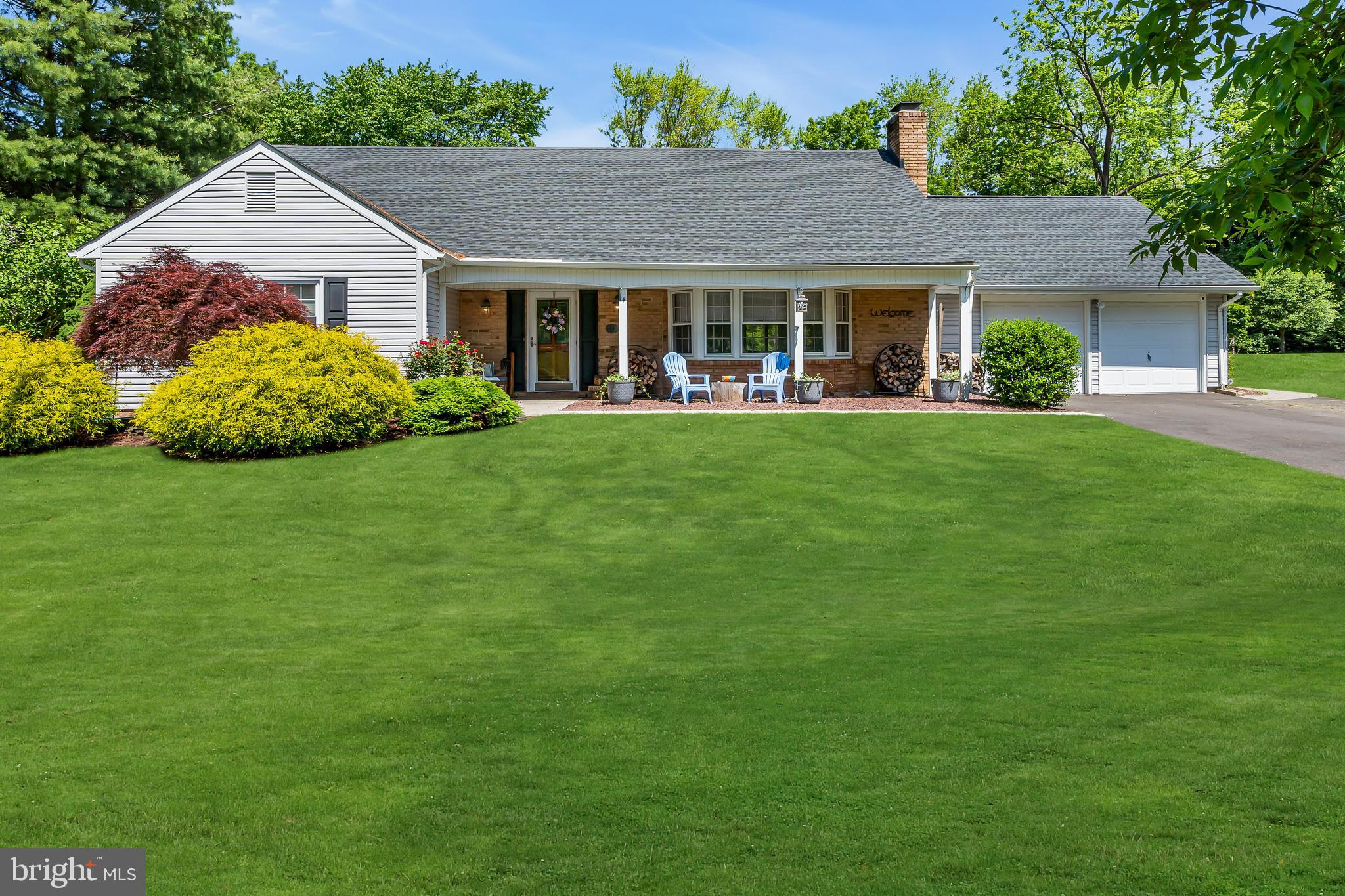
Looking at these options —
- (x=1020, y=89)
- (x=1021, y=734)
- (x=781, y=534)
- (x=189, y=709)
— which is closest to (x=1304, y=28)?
(x=1021, y=734)

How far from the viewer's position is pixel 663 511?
41.1 ft

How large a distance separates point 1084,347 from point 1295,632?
19.9m

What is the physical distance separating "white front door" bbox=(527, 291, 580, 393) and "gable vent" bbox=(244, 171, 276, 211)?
5778 millimetres

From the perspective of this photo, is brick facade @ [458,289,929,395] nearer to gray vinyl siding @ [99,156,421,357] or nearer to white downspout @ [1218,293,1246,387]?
gray vinyl siding @ [99,156,421,357]

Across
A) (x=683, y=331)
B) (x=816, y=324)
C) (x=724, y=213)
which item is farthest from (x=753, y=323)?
(x=724, y=213)

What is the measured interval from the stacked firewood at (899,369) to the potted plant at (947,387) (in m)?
2.21

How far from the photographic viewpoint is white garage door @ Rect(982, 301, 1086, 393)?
25641 mm

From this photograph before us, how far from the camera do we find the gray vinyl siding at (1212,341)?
84.9 ft

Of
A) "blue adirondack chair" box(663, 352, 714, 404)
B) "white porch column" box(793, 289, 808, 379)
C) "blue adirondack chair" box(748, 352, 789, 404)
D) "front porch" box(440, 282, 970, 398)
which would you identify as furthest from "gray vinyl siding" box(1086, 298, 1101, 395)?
"blue adirondack chair" box(663, 352, 714, 404)

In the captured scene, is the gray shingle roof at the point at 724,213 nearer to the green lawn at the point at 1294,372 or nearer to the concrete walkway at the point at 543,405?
the concrete walkway at the point at 543,405

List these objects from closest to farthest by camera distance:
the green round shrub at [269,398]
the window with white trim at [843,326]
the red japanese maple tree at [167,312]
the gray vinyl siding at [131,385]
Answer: the green round shrub at [269,398] → the red japanese maple tree at [167,312] → the gray vinyl siding at [131,385] → the window with white trim at [843,326]

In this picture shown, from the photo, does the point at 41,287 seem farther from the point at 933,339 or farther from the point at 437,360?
the point at 933,339

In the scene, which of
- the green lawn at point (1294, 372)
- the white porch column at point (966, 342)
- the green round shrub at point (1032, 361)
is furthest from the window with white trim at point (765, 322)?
the green lawn at point (1294, 372)

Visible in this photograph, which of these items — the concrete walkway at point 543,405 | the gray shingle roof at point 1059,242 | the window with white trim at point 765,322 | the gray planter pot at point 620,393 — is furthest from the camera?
the gray shingle roof at point 1059,242
